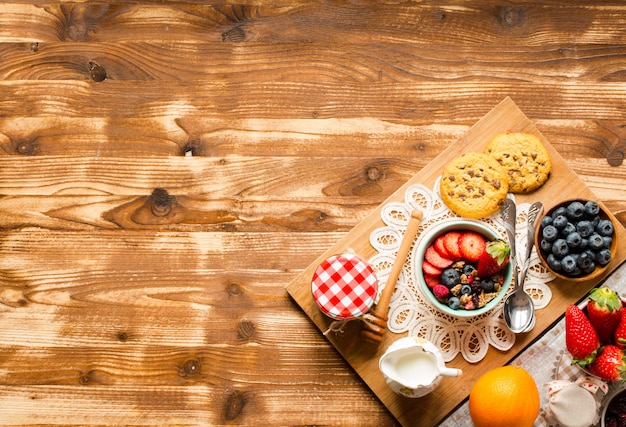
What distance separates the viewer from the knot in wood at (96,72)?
1.67 metres

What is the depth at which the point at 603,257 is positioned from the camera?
52.2 inches

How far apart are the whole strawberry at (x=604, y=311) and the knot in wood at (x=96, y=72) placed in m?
1.41

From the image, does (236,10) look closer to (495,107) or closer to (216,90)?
(216,90)

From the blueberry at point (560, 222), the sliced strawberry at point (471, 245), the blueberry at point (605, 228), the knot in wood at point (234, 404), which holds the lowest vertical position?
the knot in wood at point (234, 404)

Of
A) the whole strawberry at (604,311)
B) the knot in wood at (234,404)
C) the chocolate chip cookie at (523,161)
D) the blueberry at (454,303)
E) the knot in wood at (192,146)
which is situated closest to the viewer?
the whole strawberry at (604,311)

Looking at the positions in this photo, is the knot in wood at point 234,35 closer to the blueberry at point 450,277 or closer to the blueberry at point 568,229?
the blueberry at point 450,277

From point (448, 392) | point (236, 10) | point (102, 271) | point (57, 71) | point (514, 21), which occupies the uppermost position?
point (514, 21)

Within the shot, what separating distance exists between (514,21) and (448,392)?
3.44ft

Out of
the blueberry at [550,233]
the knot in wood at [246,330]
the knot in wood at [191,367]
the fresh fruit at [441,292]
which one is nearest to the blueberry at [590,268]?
the blueberry at [550,233]

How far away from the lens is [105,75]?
1666 mm

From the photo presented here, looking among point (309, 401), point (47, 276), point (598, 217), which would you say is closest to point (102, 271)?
point (47, 276)

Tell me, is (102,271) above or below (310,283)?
below

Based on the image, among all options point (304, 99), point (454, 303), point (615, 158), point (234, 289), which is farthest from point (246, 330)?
point (615, 158)

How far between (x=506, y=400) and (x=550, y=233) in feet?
1.29
